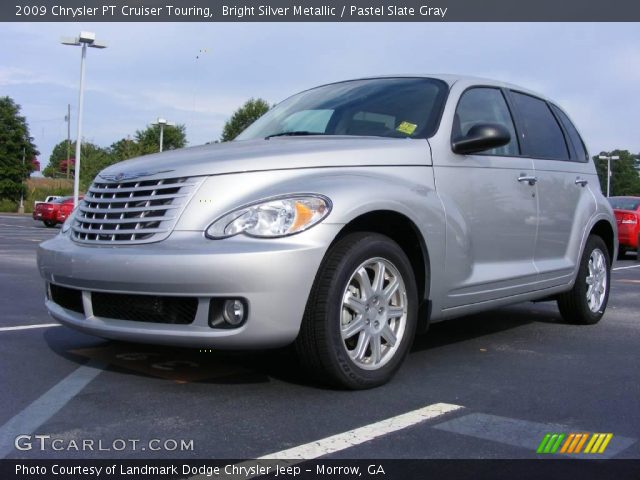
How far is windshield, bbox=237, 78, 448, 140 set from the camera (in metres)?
4.55

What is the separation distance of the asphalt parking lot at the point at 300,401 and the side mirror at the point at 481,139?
1.30 metres

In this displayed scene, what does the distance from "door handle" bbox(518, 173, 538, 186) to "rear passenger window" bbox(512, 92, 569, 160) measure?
228 mm

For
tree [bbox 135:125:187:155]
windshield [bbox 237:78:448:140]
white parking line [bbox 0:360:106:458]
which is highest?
tree [bbox 135:125:187:155]

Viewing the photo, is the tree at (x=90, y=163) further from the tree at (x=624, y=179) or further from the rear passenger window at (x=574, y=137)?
the tree at (x=624, y=179)

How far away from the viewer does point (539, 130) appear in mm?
5645

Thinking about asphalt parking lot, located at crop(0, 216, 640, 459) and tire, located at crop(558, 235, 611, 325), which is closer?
asphalt parking lot, located at crop(0, 216, 640, 459)

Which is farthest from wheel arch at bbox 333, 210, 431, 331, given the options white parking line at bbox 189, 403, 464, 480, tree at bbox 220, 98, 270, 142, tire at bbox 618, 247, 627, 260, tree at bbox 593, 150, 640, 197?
tree at bbox 593, 150, 640, 197

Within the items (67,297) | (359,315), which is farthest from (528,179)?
(67,297)

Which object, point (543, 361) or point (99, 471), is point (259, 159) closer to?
point (99, 471)

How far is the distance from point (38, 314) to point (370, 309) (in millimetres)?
3324

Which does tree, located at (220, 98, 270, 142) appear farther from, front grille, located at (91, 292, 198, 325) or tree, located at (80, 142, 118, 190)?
front grille, located at (91, 292, 198, 325)

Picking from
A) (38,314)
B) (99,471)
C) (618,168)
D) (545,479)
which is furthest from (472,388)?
(618,168)

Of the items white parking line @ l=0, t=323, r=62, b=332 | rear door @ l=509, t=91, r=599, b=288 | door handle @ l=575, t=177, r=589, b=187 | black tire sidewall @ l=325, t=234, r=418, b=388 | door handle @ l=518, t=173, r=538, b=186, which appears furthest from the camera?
door handle @ l=575, t=177, r=589, b=187

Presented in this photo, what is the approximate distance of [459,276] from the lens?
4363 millimetres
